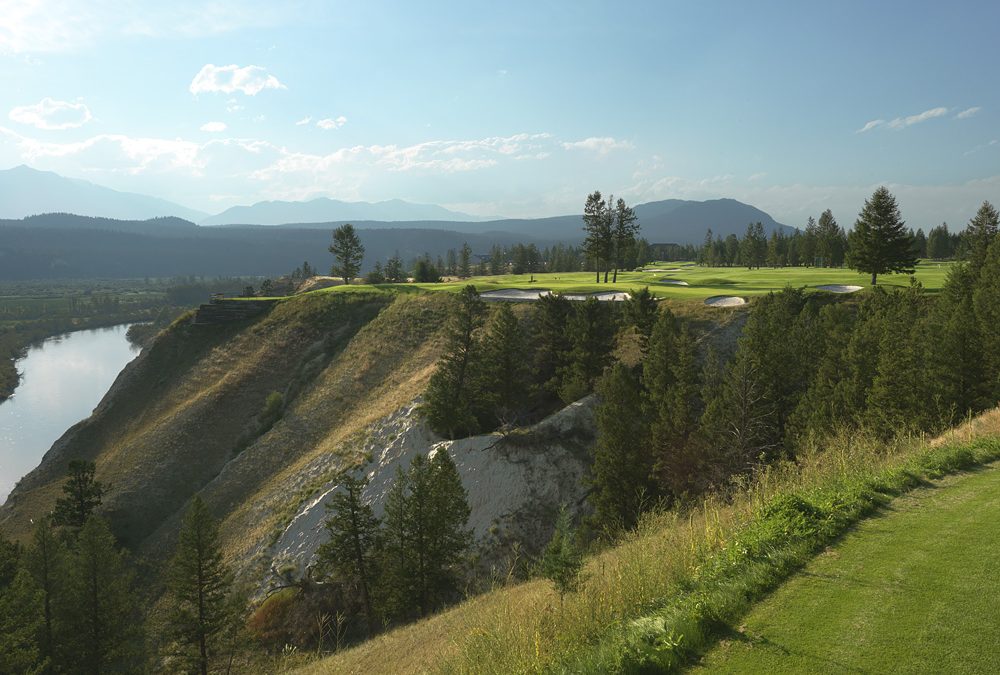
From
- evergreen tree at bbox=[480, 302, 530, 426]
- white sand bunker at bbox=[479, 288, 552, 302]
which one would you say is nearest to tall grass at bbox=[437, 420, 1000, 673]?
evergreen tree at bbox=[480, 302, 530, 426]

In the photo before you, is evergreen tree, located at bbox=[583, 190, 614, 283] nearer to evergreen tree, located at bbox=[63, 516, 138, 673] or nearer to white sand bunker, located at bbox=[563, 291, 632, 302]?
white sand bunker, located at bbox=[563, 291, 632, 302]

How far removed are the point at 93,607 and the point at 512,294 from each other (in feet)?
155

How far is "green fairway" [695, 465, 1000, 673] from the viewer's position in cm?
514

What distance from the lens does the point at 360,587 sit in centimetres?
2989

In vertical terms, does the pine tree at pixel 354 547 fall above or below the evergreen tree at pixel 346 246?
below

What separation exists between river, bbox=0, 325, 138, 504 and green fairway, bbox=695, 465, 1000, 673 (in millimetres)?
87445

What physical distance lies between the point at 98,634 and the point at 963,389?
44.6 m

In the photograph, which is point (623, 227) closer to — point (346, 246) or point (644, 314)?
point (644, 314)

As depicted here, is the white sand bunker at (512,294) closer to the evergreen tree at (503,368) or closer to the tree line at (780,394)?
the evergreen tree at (503,368)

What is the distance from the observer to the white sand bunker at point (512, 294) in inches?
2397

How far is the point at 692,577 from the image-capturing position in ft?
24.9

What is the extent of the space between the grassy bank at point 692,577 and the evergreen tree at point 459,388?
2624 centimetres

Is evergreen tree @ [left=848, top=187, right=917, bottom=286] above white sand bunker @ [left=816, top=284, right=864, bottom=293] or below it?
above

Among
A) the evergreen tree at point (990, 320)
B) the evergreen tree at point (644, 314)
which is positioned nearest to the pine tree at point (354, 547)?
the evergreen tree at point (644, 314)
